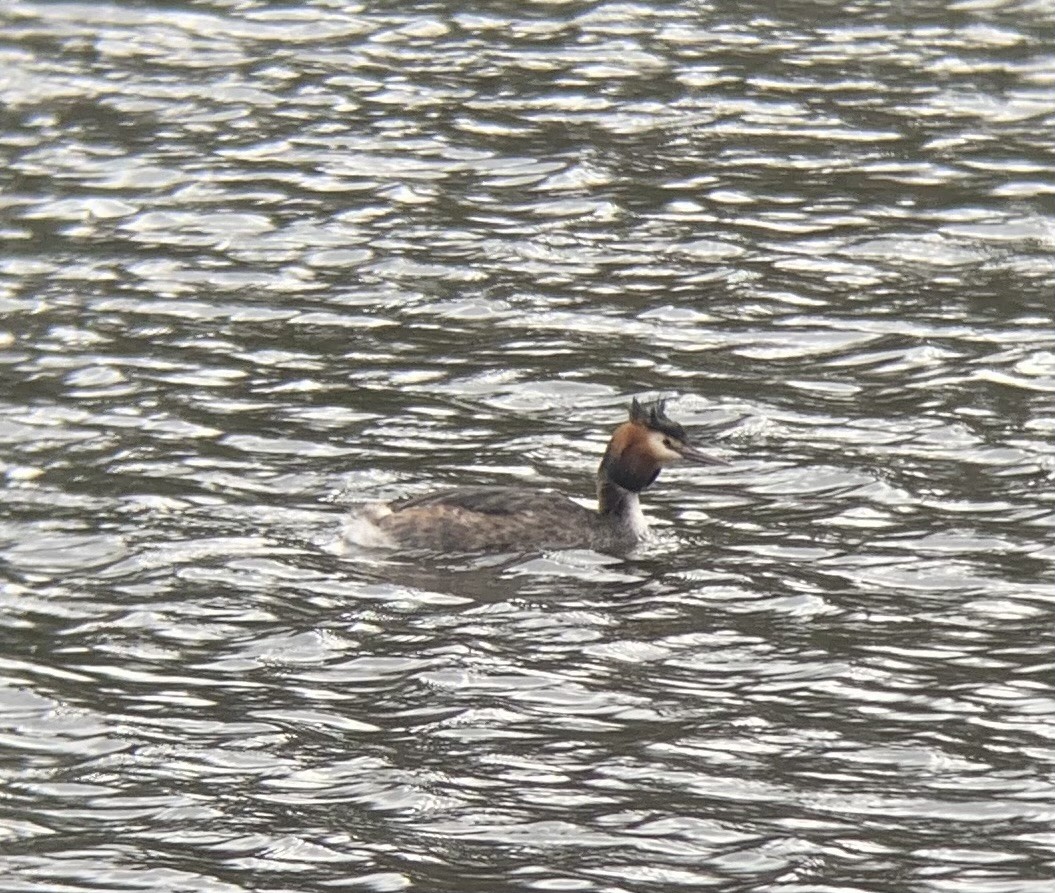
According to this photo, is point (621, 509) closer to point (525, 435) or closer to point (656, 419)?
point (656, 419)

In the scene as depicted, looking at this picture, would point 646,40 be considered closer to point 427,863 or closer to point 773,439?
point 773,439

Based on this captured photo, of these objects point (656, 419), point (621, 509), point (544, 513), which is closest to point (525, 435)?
point (656, 419)

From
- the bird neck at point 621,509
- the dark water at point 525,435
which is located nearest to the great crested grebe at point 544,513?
the bird neck at point 621,509

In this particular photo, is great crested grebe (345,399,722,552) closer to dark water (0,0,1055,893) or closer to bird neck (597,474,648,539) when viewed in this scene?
bird neck (597,474,648,539)

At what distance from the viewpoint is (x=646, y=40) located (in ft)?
77.0

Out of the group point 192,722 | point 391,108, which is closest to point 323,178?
point 391,108

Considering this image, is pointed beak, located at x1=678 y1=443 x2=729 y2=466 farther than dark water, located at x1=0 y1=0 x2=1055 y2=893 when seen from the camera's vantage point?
Yes

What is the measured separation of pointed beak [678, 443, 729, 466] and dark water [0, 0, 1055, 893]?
0.89 feet

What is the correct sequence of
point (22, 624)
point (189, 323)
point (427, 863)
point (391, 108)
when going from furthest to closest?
1. point (391, 108)
2. point (189, 323)
3. point (22, 624)
4. point (427, 863)

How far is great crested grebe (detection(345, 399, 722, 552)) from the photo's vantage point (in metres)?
14.0

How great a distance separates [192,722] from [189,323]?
21.0 ft

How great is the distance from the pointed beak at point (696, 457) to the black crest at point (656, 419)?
6 centimetres

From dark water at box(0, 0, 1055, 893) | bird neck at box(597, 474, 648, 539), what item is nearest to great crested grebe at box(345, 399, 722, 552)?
bird neck at box(597, 474, 648, 539)

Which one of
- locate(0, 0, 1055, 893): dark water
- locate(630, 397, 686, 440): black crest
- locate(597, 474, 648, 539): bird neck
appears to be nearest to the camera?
locate(0, 0, 1055, 893): dark water
